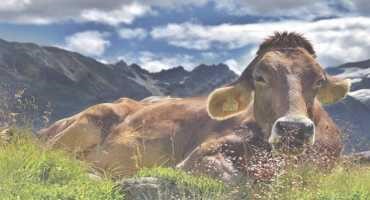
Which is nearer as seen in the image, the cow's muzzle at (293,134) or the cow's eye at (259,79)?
the cow's muzzle at (293,134)

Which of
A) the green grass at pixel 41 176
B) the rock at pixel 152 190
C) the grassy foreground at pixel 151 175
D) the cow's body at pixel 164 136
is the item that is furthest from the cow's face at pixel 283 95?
the green grass at pixel 41 176

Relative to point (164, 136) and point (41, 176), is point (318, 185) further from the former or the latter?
point (164, 136)

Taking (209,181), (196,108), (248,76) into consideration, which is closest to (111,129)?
(196,108)

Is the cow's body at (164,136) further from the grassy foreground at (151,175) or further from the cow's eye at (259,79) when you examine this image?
the grassy foreground at (151,175)

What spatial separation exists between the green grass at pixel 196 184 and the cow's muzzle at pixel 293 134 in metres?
1.28

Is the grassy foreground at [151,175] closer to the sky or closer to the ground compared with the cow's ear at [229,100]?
closer to the ground

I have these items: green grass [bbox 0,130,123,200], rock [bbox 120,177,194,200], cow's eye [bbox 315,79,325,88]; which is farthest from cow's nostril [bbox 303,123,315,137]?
green grass [bbox 0,130,123,200]

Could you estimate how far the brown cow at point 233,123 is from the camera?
1284 cm

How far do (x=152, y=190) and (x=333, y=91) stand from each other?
553 centimetres

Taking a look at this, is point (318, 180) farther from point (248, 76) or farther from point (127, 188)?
point (248, 76)

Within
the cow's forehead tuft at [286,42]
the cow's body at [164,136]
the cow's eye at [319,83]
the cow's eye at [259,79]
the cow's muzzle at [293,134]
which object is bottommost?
the cow's body at [164,136]

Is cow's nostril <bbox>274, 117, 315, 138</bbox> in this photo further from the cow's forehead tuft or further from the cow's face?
the cow's forehead tuft

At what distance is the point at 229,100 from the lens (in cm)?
1495

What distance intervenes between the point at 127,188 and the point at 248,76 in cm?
469
